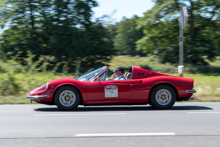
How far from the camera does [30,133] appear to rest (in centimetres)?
516

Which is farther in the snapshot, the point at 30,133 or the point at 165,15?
the point at 165,15

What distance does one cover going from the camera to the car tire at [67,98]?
7426mm

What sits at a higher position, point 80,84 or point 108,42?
point 108,42

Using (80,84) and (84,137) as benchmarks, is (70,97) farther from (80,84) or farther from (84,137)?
(84,137)

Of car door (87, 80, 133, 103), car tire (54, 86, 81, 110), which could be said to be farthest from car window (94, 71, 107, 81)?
car tire (54, 86, 81, 110)

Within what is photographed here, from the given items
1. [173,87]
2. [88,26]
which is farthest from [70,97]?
[88,26]

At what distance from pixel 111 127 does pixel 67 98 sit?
226cm

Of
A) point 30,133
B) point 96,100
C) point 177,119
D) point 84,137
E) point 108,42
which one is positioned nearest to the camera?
point 84,137

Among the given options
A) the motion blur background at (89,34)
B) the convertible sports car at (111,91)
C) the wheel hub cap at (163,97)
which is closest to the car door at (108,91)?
the convertible sports car at (111,91)

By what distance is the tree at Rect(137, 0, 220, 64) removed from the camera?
25.1 meters

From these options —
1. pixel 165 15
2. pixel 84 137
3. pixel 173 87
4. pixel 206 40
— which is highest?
pixel 165 15

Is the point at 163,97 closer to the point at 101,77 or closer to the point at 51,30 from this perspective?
the point at 101,77

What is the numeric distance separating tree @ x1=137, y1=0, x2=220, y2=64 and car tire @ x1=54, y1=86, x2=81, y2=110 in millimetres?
19082

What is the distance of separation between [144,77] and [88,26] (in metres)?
19.5
